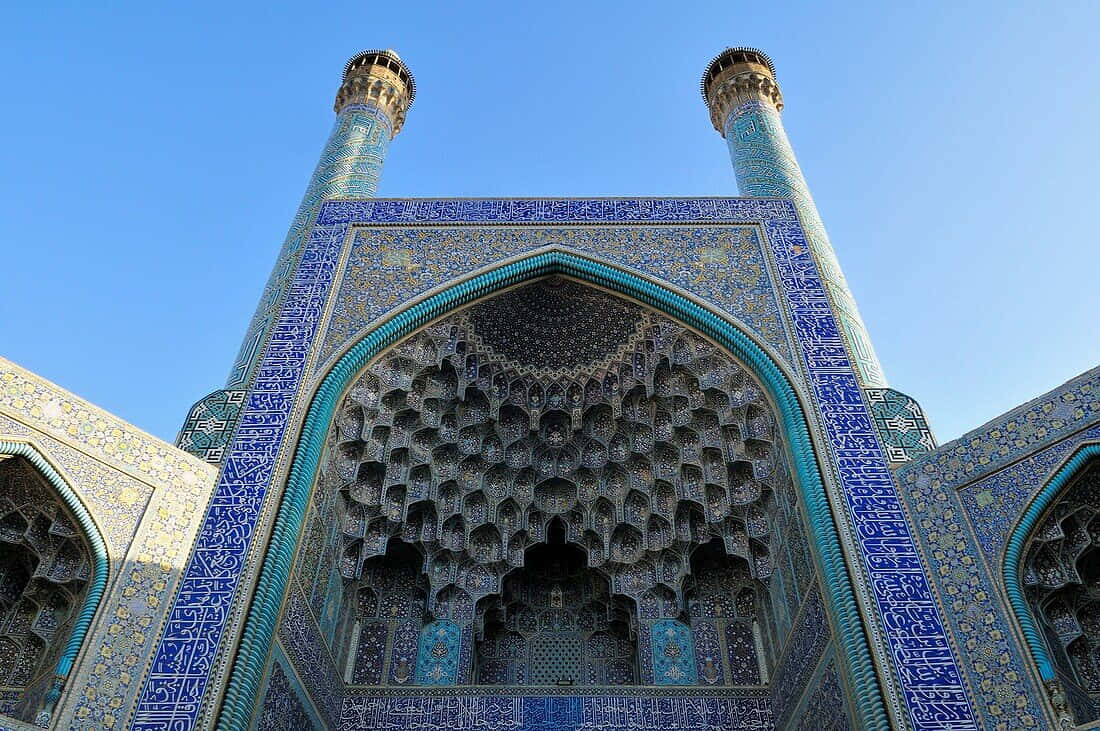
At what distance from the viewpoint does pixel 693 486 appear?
264 inches

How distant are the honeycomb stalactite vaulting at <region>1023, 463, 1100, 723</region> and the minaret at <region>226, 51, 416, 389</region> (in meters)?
4.64

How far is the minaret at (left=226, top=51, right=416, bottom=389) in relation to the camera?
6.65 metres

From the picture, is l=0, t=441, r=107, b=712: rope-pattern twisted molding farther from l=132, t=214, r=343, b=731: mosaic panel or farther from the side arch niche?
the side arch niche

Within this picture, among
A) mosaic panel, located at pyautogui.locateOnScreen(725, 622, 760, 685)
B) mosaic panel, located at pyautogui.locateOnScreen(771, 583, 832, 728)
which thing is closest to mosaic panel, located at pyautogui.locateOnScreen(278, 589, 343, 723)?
mosaic panel, located at pyautogui.locateOnScreen(725, 622, 760, 685)

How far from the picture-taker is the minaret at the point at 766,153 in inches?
254

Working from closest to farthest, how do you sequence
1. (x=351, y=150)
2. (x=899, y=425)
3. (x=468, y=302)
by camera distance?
(x=899, y=425) → (x=468, y=302) → (x=351, y=150)

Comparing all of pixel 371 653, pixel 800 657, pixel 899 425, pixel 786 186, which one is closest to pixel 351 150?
pixel 786 186

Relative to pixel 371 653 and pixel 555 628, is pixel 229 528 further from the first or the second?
pixel 555 628

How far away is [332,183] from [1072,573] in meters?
6.36

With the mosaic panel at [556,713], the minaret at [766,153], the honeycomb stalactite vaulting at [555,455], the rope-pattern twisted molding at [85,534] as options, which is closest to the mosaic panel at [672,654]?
the honeycomb stalactite vaulting at [555,455]

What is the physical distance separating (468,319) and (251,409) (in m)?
1.80

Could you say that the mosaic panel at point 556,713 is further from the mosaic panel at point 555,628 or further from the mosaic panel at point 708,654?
Answer: the mosaic panel at point 555,628

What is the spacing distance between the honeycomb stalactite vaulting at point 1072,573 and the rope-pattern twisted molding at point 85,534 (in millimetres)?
4556

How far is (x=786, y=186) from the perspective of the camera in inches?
316
